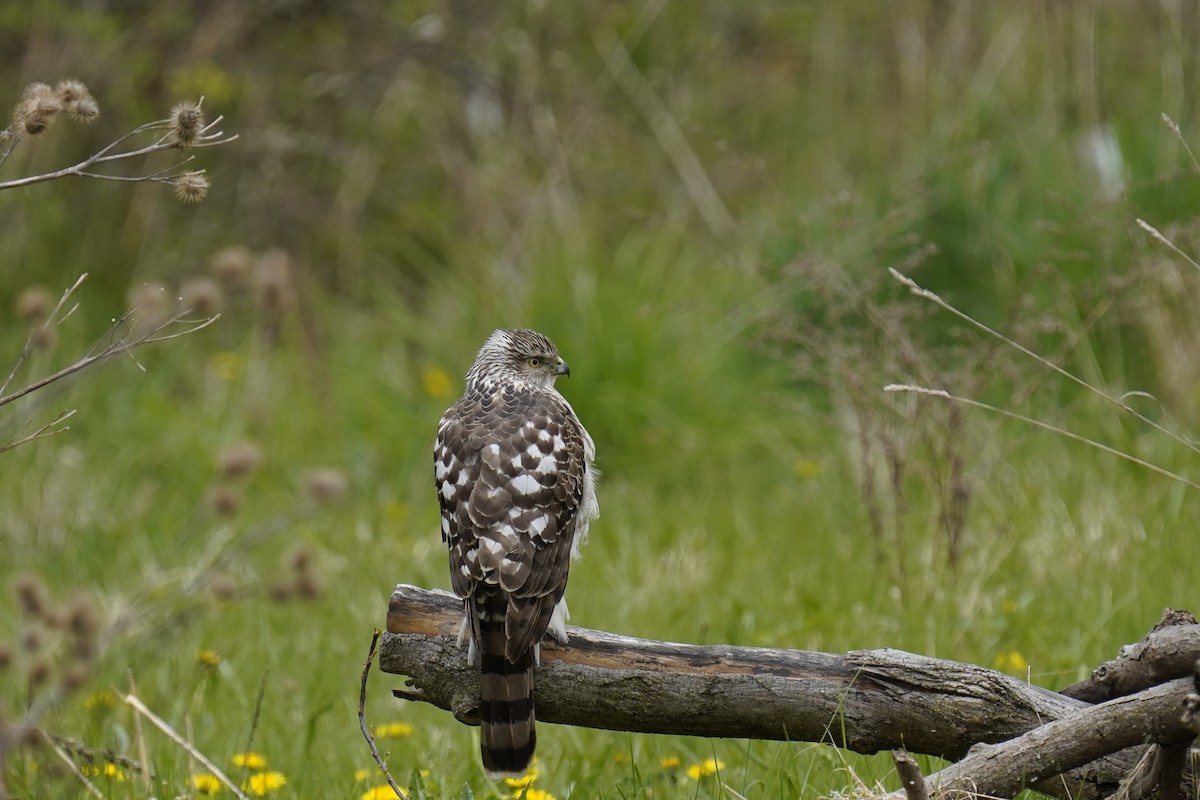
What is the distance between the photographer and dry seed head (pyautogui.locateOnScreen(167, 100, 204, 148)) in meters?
2.60

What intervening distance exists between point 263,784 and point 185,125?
1.81 meters

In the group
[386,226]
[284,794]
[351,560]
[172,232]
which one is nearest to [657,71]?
[386,226]

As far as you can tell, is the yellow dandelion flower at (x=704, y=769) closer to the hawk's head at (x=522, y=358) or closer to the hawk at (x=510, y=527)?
the hawk at (x=510, y=527)

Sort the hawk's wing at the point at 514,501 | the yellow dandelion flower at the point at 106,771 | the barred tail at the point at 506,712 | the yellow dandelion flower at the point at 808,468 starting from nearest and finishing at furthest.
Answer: the barred tail at the point at 506,712
the hawk's wing at the point at 514,501
the yellow dandelion flower at the point at 106,771
the yellow dandelion flower at the point at 808,468

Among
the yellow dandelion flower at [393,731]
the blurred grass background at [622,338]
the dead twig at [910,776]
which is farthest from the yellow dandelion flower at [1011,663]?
the dead twig at [910,776]

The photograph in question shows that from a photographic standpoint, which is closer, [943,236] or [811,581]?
[811,581]

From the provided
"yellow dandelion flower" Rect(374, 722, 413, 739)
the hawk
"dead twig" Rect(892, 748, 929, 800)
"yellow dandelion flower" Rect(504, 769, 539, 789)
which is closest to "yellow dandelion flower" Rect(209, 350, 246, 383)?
"yellow dandelion flower" Rect(374, 722, 413, 739)

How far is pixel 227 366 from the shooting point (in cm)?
866

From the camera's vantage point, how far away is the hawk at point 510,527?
3.14 meters

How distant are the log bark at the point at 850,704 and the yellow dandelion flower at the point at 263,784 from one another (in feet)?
2.36

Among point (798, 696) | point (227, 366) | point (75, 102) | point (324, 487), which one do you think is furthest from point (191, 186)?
point (227, 366)

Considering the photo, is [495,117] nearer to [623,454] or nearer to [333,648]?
[623,454]

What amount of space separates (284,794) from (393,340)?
4.90 metres

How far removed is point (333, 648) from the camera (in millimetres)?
5102
